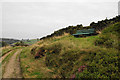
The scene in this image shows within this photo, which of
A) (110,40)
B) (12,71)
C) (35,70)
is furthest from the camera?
(12,71)

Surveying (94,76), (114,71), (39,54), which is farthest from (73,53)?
(39,54)

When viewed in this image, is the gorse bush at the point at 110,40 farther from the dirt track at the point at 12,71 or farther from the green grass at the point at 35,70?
the dirt track at the point at 12,71

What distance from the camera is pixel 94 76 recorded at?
5.07 metres

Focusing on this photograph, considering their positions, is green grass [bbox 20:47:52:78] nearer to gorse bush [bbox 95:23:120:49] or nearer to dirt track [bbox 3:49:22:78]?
dirt track [bbox 3:49:22:78]

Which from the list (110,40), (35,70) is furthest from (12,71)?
(110,40)

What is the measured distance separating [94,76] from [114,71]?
4.16 feet

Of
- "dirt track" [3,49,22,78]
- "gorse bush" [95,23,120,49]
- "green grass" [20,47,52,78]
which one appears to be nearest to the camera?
"green grass" [20,47,52,78]

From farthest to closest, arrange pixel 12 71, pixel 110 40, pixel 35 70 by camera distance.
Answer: pixel 12 71 < pixel 35 70 < pixel 110 40

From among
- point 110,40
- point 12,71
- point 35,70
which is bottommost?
point 12,71

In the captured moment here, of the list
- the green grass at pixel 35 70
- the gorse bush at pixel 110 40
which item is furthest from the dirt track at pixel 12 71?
the gorse bush at pixel 110 40

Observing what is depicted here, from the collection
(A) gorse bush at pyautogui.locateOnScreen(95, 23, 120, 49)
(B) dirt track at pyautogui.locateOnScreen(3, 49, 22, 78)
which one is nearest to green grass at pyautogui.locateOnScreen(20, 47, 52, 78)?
(B) dirt track at pyautogui.locateOnScreen(3, 49, 22, 78)

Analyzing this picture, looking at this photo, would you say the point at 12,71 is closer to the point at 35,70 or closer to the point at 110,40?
the point at 35,70

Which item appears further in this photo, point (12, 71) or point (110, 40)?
point (12, 71)

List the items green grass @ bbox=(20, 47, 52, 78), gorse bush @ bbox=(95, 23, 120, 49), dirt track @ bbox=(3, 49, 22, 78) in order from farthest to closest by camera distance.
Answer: dirt track @ bbox=(3, 49, 22, 78)
gorse bush @ bbox=(95, 23, 120, 49)
green grass @ bbox=(20, 47, 52, 78)
